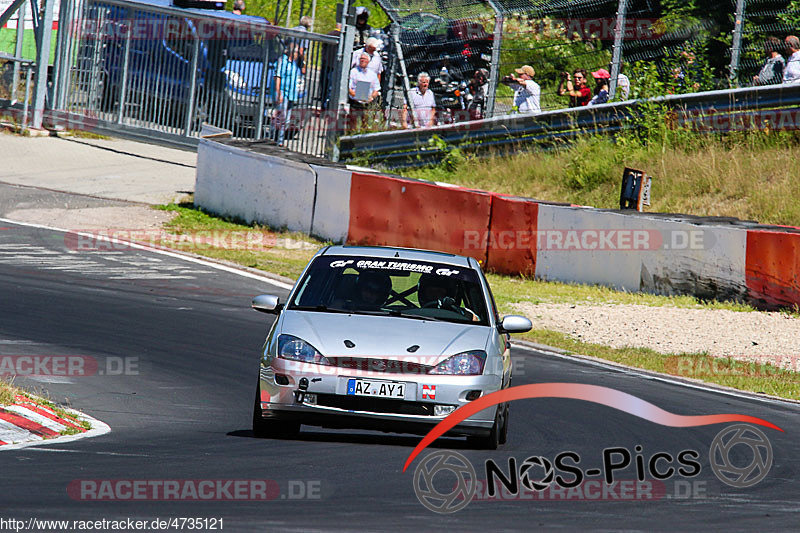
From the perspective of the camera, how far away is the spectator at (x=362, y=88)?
79.0ft

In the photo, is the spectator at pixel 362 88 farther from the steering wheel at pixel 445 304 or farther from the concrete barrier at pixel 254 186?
the steering wheel at pixel 445 304

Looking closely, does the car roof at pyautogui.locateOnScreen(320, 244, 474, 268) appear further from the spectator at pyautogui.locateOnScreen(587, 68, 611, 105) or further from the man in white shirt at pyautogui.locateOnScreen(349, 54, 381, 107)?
the man in white shirt at pyautogui.locateOnScreen(349, 54, 381, 107)

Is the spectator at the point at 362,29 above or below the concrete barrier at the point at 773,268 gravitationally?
above

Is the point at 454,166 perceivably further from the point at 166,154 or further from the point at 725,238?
the point at 725,238

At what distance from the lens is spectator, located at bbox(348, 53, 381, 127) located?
2409 centimetres

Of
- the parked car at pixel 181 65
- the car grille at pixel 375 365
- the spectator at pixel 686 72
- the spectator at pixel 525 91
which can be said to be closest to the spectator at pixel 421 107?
the spectator at pixel 525 91

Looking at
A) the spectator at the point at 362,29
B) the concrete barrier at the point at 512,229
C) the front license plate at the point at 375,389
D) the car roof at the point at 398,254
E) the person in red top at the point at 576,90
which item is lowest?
the front license plate at the point at 375,389

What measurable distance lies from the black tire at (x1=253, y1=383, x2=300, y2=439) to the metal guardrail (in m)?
13.9

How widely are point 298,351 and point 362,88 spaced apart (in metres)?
16.7

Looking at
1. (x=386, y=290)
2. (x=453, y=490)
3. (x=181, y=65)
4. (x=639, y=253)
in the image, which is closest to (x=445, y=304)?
(x=386, y=290)

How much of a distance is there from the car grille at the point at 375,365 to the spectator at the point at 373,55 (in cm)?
1681

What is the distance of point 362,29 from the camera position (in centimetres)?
2453

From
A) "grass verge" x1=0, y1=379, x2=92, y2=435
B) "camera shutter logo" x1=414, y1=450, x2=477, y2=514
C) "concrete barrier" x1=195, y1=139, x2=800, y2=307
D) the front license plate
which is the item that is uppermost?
"concrete barrier" x1=195, y1=139, x2=800, y2=307

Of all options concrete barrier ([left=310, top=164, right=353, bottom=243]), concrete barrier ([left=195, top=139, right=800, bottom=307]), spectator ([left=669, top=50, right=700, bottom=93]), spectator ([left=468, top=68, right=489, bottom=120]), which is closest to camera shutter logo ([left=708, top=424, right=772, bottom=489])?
concrete barrier ([left=195, top=139, right=800, bottom=307])
